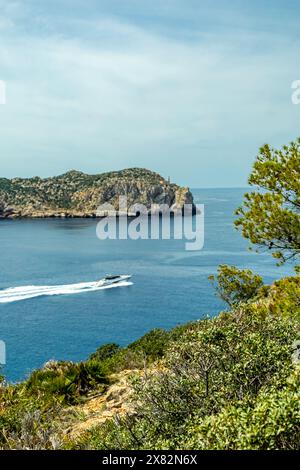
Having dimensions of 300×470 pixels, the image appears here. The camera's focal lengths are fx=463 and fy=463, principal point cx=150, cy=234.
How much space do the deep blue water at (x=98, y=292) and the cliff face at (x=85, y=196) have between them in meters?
44.6

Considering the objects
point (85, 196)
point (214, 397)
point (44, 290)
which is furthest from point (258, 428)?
point (85, 196)

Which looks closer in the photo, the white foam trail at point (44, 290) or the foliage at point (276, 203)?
the foliage at point (276, 203)

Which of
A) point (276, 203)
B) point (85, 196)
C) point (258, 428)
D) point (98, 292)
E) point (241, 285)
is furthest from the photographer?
point (85, 196)

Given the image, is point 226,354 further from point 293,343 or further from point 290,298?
point 290,298

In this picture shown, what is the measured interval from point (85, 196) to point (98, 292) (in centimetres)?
10780

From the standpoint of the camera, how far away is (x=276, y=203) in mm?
12781

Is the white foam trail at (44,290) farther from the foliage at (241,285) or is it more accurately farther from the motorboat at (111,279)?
the foliage at (241,285)

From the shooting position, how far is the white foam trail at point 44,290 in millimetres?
60234

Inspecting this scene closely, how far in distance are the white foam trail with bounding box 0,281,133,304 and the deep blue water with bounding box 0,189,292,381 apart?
148 cm

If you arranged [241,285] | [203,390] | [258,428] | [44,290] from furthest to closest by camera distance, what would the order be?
[44,290]
[241,285]
[203,390]
[258,428]

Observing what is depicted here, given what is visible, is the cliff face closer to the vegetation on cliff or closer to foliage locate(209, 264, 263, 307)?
foliage locate(209, 264, 263, 307)

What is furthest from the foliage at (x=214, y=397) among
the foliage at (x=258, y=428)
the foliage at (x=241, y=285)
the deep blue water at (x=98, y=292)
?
the deep blue water at (x=98, y=292)

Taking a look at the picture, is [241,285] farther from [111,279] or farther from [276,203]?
[111,279]
